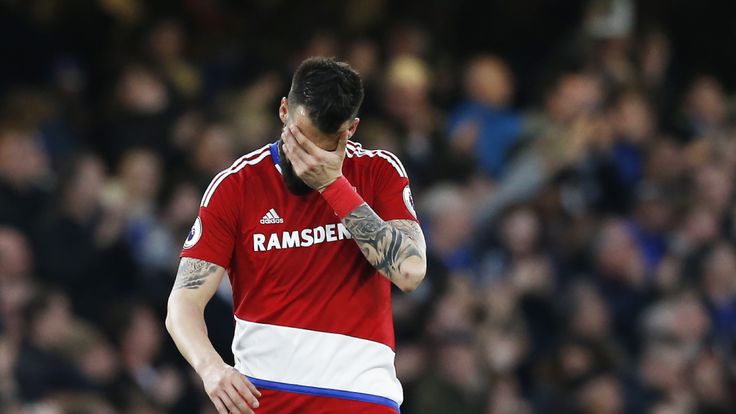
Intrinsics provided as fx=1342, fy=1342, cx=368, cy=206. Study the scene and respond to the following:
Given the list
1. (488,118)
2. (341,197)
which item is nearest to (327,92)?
(341,197)

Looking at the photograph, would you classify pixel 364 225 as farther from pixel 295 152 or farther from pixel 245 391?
pixel 245 391

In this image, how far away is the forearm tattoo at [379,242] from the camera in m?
4.73

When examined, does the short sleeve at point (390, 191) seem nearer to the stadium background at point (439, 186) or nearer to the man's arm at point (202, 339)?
the man's arm at point (202, 339)

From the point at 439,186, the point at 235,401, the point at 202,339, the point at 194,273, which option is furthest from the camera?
the point at 439,186

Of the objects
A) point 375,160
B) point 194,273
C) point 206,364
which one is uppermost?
point 375,160

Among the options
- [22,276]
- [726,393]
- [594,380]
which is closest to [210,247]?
[22,276]

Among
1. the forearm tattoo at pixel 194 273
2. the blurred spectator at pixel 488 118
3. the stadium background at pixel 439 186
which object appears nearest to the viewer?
the forearm tattoo at pixel 194 273

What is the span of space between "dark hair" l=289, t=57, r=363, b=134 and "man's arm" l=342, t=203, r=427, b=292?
34cm

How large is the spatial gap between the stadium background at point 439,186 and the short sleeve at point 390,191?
12.5ft

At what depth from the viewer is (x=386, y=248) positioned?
4.74m

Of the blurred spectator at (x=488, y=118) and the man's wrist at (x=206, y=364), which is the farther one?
the blurred spectator at (x=488, y=118)

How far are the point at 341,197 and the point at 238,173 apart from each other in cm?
47

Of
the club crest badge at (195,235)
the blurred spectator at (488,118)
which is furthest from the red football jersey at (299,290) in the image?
the blurred spectator at (488,118)

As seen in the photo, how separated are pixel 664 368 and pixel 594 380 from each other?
87 centimetres
